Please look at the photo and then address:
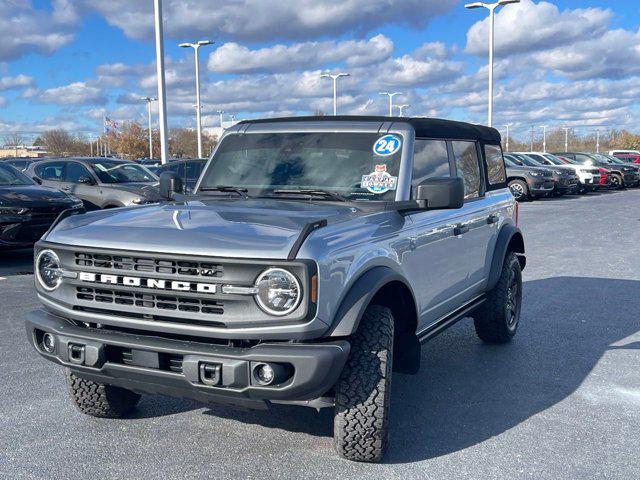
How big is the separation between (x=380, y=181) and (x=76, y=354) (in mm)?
2043

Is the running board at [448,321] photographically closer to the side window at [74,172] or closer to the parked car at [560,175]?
the side window at [74,172]

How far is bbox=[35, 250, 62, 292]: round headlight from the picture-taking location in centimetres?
365

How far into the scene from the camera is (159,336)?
3.40 meters

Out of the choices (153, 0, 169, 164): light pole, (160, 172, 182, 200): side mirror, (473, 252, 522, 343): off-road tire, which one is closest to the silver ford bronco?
(160, 172, 182, 200): side mirror

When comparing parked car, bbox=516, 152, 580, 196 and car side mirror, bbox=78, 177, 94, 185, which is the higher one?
car side mirror, bbox=78, 177, 94, 185

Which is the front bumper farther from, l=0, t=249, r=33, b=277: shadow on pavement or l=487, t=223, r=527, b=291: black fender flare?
l=0, t=249, r=33, b=277: shadow on pavement

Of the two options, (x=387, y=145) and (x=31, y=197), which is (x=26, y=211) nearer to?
(x=31, y=197)

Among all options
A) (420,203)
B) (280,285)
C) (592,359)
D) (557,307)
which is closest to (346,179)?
(420,203)

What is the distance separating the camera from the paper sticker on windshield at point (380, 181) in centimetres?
434

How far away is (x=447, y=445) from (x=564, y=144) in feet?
368

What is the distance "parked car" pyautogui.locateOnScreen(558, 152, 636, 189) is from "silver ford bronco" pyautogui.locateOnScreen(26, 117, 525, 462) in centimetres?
3010

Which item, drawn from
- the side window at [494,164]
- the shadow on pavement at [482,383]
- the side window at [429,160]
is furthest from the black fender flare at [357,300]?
the side window at [494,164]

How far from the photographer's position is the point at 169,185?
16.8 feet

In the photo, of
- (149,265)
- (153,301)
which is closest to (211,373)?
(153,301)
